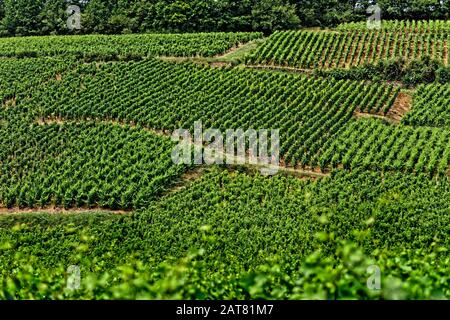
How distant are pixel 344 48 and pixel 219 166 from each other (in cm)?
2591

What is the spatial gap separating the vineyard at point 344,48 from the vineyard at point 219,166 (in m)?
0.20

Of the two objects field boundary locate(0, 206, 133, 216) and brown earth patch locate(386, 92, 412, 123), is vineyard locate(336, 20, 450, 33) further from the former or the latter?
field boundary locate(0, 206, 133, 216)

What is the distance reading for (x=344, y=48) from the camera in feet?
204

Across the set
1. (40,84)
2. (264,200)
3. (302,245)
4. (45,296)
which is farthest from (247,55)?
(45,296)

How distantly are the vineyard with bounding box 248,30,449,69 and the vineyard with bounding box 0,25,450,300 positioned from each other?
198 millimetres

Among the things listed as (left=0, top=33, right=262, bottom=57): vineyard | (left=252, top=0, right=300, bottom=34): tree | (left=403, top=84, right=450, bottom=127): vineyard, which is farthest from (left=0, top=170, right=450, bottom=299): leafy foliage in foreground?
(left=252, top=0, right=300, bottom=34): tree

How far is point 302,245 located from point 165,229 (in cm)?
764

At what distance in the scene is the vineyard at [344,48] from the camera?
58719 mm

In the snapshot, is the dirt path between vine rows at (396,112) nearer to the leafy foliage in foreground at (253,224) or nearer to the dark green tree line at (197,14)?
the leafy foliage in foreground at (253,224)

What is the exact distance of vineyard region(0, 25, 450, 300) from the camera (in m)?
32.7

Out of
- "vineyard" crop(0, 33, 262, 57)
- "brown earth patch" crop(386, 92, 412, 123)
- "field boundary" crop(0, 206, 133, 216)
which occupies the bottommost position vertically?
"field boundary" crop(0, 206, 133, 216)

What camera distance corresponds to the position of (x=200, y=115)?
48.2 meters

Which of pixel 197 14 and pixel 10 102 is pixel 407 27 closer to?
pixel 197 14

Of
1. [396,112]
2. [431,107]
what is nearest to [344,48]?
[396,112]
